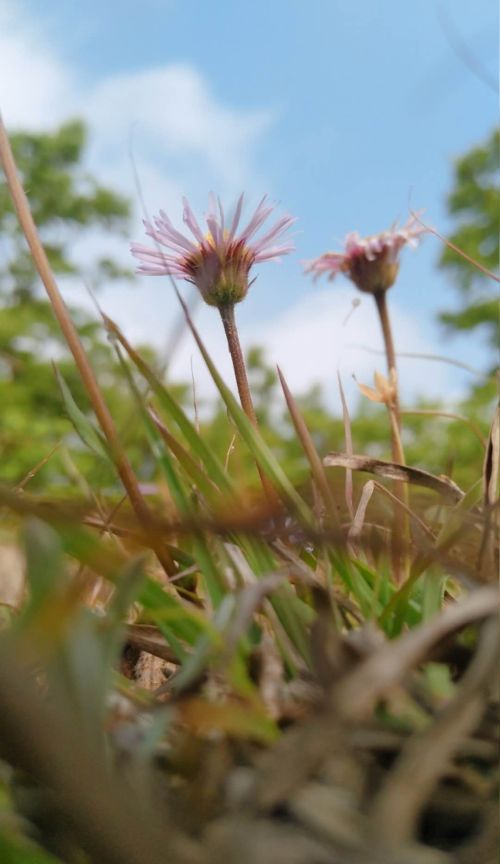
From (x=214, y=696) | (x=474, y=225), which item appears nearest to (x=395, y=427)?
(x=214, y=696)

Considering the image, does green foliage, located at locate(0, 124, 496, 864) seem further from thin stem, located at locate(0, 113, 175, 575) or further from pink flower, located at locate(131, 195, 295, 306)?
pink flower, located at locate(131, 195, 295, 306)

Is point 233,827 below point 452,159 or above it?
below

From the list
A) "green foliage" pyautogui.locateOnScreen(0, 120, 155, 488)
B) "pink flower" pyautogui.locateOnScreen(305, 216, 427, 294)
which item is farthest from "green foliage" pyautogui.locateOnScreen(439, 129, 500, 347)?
"pink flower" pyautogui.locateOnScreen(305, 216, 427, 294)

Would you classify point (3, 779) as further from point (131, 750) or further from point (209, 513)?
point (209, 513)

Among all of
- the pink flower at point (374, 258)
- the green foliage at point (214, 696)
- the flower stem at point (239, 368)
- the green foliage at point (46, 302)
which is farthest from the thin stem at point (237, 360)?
the green foliage at point (46, 302)

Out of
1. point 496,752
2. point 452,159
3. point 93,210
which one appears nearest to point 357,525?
point 496,752

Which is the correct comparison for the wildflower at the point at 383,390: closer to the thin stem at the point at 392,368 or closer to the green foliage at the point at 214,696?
the thin stem at the point at 392,368

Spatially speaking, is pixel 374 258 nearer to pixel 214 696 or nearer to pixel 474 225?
pixel 214 696
